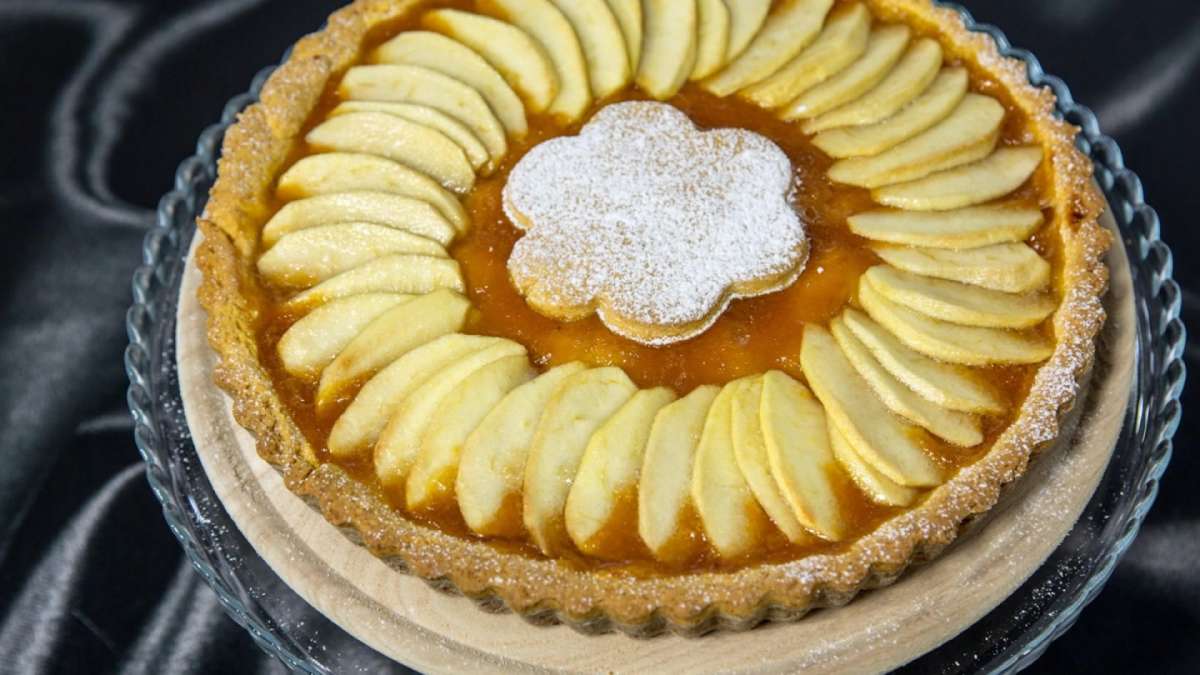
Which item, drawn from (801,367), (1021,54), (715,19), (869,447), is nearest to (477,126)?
(715,19)

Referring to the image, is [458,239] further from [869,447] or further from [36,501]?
[36,501]

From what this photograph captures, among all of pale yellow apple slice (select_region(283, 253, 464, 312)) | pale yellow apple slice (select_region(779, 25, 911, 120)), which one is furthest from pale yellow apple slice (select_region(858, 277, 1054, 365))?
pale yellow apple slice (select_region(283, 253, 464, 312))

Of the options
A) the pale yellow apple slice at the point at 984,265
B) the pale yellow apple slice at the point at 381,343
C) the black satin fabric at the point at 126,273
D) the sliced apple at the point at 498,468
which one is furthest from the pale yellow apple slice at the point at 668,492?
the black satin fabric at the point at 126,273

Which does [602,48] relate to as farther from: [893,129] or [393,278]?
[393,278]

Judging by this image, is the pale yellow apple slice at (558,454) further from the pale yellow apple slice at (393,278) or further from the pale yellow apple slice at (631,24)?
the pale yellow apple slice at (631,24)

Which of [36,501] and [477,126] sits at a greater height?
[477,126]

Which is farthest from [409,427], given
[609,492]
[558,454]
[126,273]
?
[126,273]
